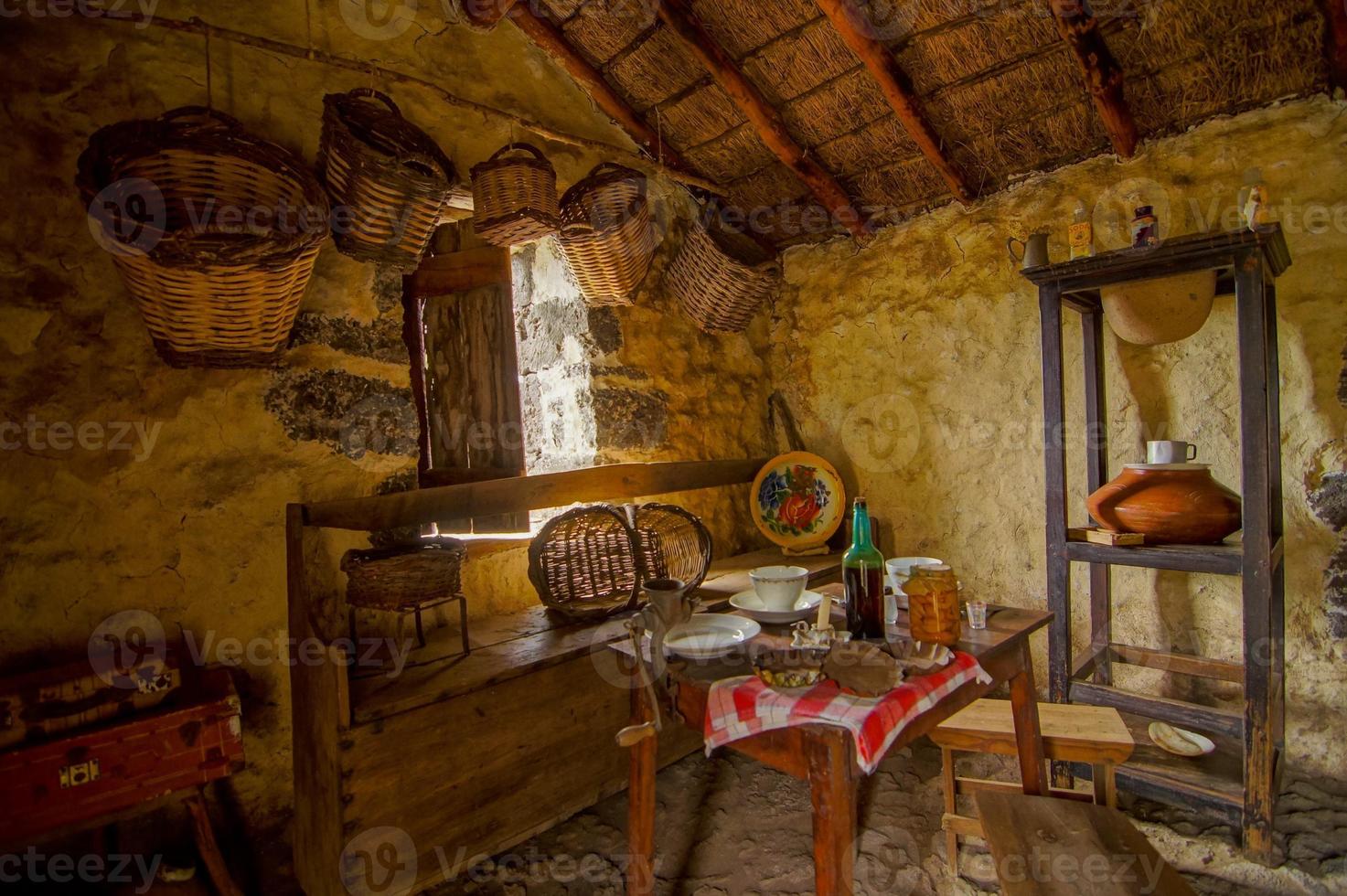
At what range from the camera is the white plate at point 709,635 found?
1.49 m

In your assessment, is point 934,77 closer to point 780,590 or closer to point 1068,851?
point 780,590

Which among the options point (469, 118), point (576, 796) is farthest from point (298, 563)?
point (469, 118)

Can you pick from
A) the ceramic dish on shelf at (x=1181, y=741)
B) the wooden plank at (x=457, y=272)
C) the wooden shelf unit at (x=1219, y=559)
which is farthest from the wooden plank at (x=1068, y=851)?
the wooden plank at (x=457, y=272)

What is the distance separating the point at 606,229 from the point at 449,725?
6.13 feet

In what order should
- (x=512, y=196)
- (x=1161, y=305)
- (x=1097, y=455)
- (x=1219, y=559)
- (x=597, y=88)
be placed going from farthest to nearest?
(x=597, y=88), (x=1097, y=455), (x=512, y=196), (x=1161, y=305), (x=1219, y=559)

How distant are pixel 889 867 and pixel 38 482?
2.54 meters

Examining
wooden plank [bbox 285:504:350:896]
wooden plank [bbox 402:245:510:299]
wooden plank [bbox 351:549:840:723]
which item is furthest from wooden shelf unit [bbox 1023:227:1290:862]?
wooden plank [bbox 285:504:350:896]

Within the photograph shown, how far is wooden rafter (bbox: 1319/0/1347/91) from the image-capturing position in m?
1.98

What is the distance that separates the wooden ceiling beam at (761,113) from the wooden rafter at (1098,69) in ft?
3.37

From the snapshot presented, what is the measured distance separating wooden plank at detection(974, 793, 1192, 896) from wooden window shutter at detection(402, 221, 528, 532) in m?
1.99

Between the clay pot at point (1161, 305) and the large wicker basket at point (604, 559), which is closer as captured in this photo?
the clay pot at point (1161, 305)

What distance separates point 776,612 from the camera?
1.69 meters

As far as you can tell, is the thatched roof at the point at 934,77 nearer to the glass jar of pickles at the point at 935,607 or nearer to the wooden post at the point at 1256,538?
the wooden post at the point at 1256,538

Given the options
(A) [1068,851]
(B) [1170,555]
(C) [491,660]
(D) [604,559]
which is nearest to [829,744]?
(A) [1068,851]
